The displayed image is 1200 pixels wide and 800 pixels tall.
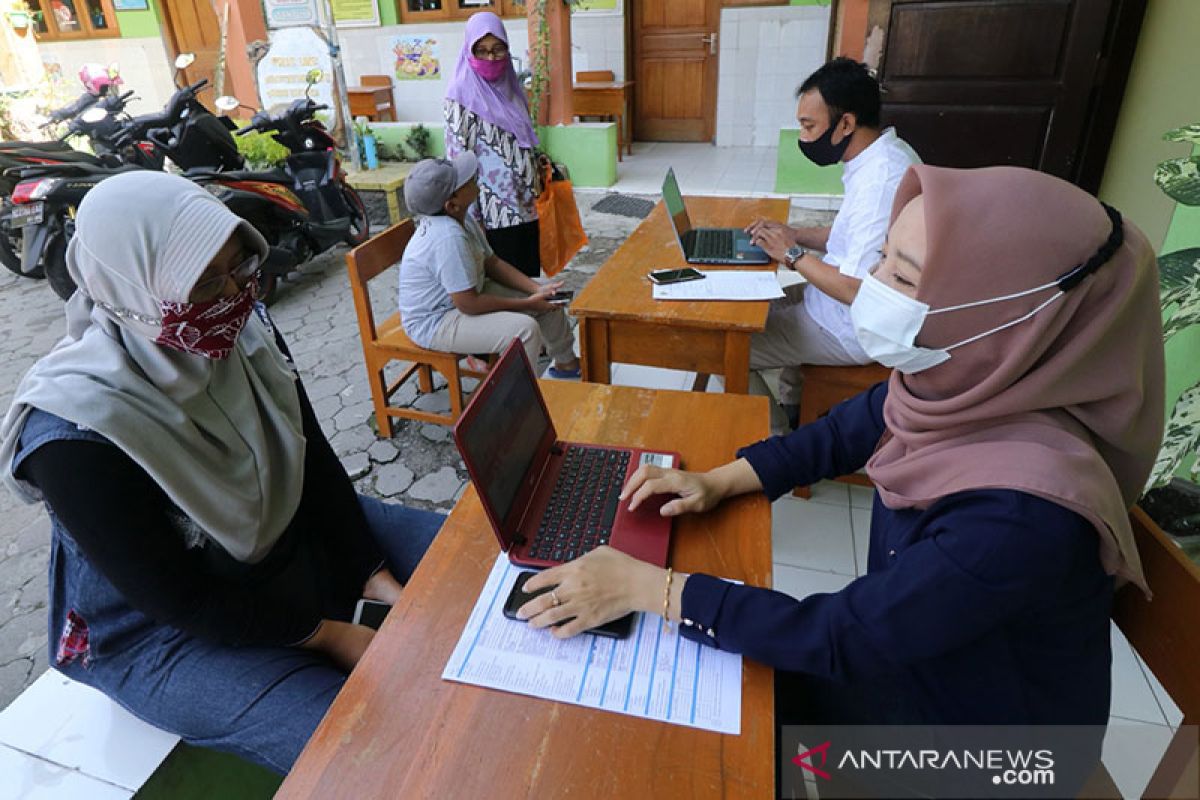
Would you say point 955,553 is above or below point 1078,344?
below

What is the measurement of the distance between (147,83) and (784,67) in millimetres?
7828

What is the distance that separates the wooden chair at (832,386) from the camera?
2.07m

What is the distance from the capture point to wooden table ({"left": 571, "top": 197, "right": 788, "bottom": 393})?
1829 millimetres

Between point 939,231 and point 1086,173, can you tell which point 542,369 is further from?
point 1086,173

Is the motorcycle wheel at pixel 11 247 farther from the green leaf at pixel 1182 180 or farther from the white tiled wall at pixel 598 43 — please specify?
the white tiled wall at pixel 598 43

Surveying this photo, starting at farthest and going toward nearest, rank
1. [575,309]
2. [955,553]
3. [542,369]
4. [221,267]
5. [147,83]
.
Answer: [147,83]
[542,369]
[575,309]
[221,267]
[955,553]

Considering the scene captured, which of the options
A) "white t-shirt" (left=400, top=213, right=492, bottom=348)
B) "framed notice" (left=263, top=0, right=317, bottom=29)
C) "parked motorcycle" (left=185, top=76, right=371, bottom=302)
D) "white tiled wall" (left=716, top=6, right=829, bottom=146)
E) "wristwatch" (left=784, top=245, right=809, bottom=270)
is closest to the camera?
"wristwatch" (left=784, top=245, right=809, bottom=270)

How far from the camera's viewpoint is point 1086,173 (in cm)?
306

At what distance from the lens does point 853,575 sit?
1.88 m

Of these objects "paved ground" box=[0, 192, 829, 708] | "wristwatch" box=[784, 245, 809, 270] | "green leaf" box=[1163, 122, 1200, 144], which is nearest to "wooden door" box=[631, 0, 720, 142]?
"paved ground" box=[0, 192, 829, 708]

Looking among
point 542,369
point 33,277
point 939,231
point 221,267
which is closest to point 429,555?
point 221,267

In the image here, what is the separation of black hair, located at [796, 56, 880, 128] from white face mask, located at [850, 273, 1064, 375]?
1358mm

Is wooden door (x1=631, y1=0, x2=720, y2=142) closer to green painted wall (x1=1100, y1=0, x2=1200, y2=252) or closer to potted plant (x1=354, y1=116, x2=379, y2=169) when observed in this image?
potted plant (x1=354, y1=116, x2=379, y2=169)

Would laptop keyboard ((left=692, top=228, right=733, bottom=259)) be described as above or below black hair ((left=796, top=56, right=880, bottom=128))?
below
